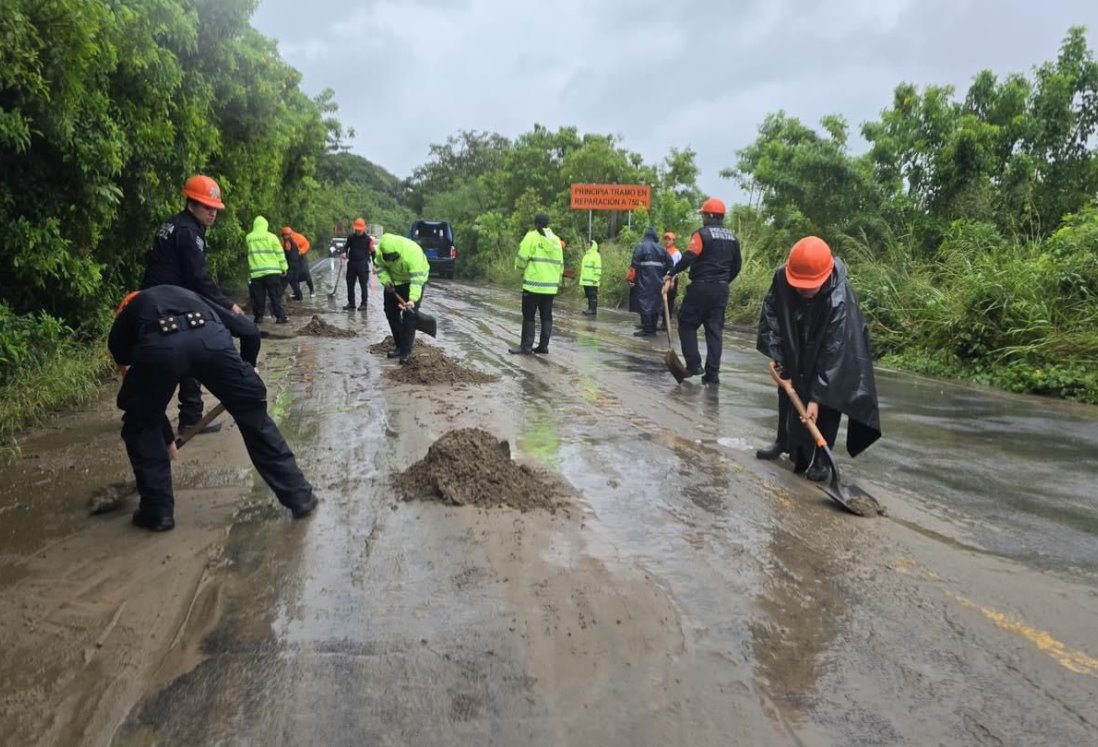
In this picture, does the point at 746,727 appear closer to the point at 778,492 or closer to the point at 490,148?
the point at 778,492

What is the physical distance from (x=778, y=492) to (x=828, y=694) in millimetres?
2154

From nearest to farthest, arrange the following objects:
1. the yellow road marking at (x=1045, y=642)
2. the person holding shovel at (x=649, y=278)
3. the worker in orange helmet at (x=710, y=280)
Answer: the yellow road marking at (x=1045, y=642)
the worker in orange helmet at (x=710, y=280)
the person holding shovel at (x=649, y=278)

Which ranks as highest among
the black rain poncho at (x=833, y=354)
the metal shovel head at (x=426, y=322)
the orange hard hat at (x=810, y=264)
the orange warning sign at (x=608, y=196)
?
the orange warning sign at (x=608, y=196)

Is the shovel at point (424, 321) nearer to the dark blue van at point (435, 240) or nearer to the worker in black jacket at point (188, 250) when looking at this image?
the worker in black jacket at point (188, 250)

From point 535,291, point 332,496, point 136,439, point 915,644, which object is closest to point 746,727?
point 915,644

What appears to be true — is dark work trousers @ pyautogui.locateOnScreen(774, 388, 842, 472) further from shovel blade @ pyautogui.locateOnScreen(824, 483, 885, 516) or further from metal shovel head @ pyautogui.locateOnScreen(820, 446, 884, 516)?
shovel blade @ pyautogui.locateOnScreen(824, 483, 885, 516)

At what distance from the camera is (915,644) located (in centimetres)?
300

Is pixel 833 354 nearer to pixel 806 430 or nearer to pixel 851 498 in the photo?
pixel 806 430

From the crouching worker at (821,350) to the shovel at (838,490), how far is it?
0.08 metres

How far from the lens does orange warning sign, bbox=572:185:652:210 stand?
24.0 metres

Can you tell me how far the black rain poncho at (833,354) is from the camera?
15.6ft

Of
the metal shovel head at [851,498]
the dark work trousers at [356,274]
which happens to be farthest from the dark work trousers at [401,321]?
the dark work trousers at [356,274]

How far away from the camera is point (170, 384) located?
3.85m

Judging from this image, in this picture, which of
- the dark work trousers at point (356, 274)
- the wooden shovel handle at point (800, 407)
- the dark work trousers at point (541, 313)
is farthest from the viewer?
the dark work trousers at point (356, 274)
